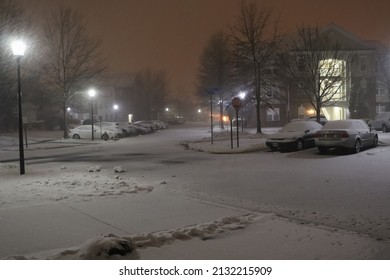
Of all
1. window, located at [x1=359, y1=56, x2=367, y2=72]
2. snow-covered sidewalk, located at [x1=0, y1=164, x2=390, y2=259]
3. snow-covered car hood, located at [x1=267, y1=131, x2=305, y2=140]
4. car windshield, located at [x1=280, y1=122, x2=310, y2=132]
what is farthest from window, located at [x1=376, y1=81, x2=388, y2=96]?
→ snow-covered sidewalk, located at [x1=0, y1=164, x2=390, y2=259]

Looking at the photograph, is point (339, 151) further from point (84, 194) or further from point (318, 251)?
point (318, 251)

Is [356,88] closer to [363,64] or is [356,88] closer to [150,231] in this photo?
[363,64]

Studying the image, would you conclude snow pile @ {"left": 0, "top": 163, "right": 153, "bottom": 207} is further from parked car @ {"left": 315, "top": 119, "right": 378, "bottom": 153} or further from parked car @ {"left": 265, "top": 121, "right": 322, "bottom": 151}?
parked car @ {"left": 315, "top": 119, "right": 378, "bottom": 153}

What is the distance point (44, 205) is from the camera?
9.75 m

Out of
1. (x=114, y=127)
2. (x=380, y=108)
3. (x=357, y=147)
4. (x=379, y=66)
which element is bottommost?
(x=357, y=147)

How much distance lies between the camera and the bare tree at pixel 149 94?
328 feet

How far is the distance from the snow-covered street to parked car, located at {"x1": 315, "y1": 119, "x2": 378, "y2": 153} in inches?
127

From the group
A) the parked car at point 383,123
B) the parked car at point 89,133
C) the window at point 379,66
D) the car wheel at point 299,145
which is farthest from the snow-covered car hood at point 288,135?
the window at point 379,66

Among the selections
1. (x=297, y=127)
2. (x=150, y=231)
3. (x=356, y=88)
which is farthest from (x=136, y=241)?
(x=356, y=88)

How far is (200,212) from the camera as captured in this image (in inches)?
347

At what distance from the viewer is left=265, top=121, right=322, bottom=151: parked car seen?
22031 mm

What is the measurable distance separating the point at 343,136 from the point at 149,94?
276 feet

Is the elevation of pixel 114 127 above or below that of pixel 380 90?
below

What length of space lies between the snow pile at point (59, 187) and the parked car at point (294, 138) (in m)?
9.48
